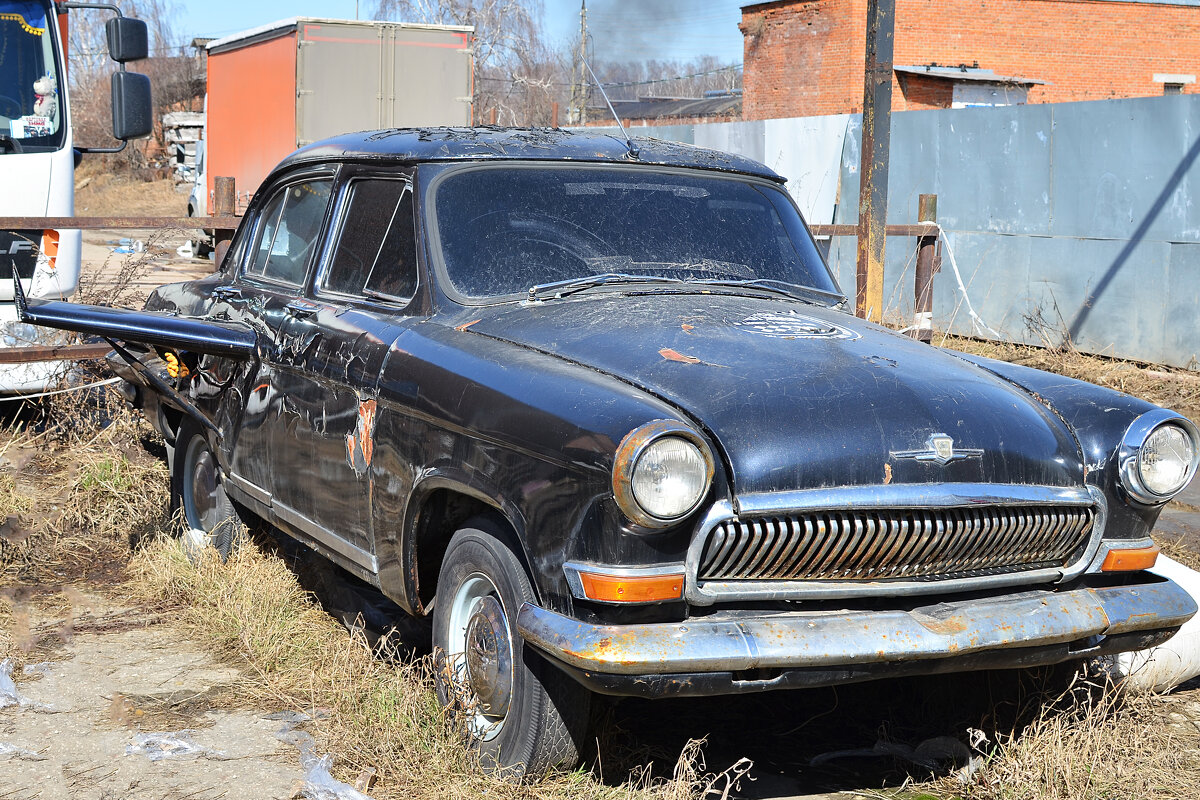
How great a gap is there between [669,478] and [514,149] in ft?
5.93

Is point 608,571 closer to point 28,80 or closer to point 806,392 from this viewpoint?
point 806,392

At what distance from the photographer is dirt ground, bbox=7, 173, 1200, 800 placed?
3504 mm

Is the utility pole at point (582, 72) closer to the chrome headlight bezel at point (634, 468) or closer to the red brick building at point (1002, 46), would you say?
the chrome headlight bezel at point (634, 468)

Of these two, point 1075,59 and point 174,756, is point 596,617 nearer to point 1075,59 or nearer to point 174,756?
point 174,756

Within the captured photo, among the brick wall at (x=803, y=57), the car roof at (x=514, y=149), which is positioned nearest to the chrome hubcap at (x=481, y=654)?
the car roof at (x=514, y=149)

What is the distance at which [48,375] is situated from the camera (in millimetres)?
7484

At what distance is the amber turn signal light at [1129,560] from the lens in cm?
346

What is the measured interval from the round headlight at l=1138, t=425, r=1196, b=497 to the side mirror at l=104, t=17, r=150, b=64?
6.15m

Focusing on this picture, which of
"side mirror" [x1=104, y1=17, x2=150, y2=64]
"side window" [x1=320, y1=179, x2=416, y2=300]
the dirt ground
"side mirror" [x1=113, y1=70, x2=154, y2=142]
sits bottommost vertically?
the dirt ground

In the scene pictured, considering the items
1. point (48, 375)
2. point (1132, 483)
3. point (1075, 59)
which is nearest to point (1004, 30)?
point (1075, 59)

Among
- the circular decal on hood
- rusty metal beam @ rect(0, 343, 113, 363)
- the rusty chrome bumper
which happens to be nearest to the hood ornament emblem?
the rusty chrome bumper

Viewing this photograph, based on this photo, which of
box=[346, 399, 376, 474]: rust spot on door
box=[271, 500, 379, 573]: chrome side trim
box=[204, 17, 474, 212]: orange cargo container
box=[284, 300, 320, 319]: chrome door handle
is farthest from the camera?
box=[204, 17, 474, 212]: orange cargo container

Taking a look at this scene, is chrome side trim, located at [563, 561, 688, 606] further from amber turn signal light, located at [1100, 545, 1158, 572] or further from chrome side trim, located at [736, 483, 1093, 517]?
amber turn signal light, located at [1100, 545, 1158, 572]

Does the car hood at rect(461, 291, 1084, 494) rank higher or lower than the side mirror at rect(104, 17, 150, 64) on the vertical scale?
lower
